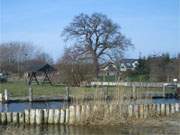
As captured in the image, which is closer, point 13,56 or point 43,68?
point 43,68

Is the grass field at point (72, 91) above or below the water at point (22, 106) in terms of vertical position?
above

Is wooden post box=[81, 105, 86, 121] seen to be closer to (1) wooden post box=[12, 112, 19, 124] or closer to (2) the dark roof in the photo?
(1) wooden post box=[12, 112, 19, 124]

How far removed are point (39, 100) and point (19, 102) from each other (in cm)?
216

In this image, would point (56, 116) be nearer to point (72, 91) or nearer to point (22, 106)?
point (22, 106)

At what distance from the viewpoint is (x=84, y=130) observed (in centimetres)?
1997

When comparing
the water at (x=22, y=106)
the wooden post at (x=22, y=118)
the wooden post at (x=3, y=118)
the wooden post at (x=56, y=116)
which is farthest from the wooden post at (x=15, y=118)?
the water at (x=22, y=106)

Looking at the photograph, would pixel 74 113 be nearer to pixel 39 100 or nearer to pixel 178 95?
pixel 39 100

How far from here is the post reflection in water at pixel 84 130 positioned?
62.3 ft

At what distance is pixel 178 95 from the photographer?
145 ft

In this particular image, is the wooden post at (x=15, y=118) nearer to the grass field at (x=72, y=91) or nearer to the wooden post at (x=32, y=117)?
the wooden post at (x=32, y=117)

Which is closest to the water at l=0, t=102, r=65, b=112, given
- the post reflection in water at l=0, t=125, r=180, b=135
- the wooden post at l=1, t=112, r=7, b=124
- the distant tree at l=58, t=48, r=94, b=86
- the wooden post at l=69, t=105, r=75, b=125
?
the wooden post at l=1, t=112, r=7, b=124

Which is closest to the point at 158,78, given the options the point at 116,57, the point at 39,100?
the point at 116,57

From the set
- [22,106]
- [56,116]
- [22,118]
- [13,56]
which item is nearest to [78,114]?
[56,116]

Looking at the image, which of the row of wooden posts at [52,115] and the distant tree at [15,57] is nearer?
the row of wooden posts at [52,115]
